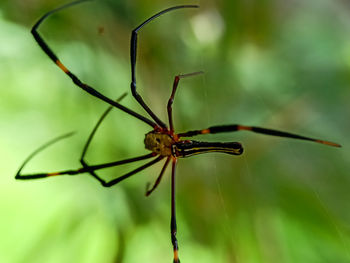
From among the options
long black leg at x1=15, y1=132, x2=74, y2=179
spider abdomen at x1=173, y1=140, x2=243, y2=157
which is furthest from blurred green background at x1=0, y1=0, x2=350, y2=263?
spider abdomen at x1=173, y1=140, x2=243, y2=157

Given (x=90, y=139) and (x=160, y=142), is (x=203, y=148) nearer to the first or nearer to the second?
(x=160, y=142)

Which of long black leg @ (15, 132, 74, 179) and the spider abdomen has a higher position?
long black leg @ (15, 132, 74, 179)

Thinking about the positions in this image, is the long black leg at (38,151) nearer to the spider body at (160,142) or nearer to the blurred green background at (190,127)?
the blurred green background at (190,127)

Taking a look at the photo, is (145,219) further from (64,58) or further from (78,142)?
(64,58)

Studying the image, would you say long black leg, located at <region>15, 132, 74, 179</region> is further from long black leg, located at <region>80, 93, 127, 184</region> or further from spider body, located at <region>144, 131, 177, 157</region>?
spider body, located at <region>144, 131, 177, 157</region>

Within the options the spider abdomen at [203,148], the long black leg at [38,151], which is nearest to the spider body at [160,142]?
the spider abdomen at [203,148]

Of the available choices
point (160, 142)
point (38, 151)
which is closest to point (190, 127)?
point (160, 142)

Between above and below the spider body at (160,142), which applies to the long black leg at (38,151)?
above

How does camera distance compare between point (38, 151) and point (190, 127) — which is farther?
point (190, 127)
